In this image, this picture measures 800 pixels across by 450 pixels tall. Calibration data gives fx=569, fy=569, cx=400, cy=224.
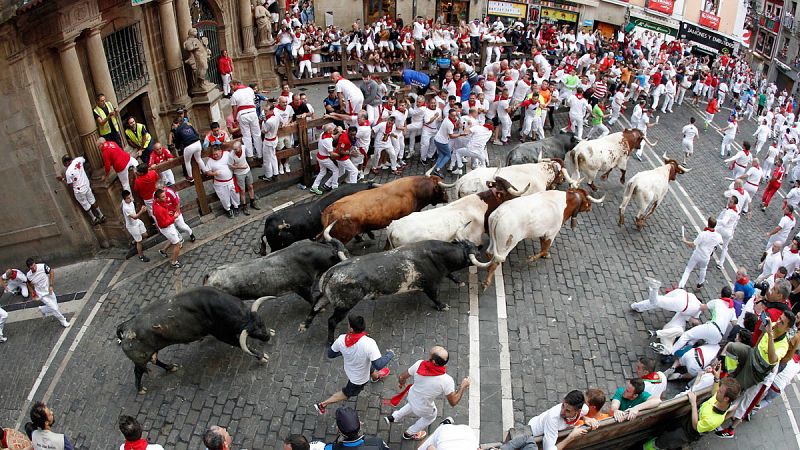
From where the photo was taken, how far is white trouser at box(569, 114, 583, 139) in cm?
1697

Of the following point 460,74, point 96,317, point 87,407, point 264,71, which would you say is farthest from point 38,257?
point 460,74

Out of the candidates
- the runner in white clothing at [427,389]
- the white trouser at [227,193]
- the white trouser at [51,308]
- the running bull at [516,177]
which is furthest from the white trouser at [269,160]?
the runner in white clothing at [427,389]

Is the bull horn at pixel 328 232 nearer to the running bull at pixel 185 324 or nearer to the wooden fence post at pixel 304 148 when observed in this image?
the running bull at pixel 185 324

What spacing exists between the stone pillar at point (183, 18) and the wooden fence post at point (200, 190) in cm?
587

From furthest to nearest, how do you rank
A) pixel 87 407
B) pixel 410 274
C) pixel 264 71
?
1. pixel 264 71
2. pixel 410 274
3. pixel 87 407

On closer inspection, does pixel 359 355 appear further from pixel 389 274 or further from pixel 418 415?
pixel 389 274

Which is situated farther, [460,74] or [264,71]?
[264,71]

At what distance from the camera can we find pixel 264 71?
20531mm

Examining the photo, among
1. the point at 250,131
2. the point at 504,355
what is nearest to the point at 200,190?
the point at 250,131

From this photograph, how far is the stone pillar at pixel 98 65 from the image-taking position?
38.2 feet

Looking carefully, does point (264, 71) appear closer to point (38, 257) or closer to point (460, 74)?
point (460, 74)

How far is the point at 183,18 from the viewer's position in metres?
15.8

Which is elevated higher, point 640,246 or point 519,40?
point 519,40

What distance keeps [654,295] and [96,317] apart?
9547 mm
